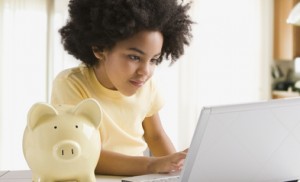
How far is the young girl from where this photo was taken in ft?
4.20

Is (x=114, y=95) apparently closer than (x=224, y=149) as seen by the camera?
No

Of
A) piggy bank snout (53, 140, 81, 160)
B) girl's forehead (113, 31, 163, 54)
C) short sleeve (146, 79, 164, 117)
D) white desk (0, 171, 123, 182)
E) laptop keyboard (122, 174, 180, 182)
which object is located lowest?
white desk (0, 171, 123, 182)

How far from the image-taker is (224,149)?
1.01m

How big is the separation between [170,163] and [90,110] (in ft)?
0.95

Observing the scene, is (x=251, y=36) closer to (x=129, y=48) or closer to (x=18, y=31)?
(x=18, y=31)

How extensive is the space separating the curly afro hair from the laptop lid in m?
0.42

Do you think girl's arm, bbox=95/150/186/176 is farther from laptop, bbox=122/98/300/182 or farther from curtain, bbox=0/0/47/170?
curtain, bbox=0/0/47/170

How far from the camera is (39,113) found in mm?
980

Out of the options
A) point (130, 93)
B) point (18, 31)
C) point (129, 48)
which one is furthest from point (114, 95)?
point (18, 31)

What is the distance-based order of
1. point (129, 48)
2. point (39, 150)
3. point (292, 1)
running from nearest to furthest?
point (39, 150)
point (129, 48)
point (292, 1)

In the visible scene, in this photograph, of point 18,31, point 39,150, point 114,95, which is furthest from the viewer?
point 18,31

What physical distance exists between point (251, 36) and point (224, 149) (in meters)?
3.22

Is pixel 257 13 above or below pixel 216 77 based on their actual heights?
above

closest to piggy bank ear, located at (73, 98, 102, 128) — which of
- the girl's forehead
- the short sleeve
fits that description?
the girl's forehead
